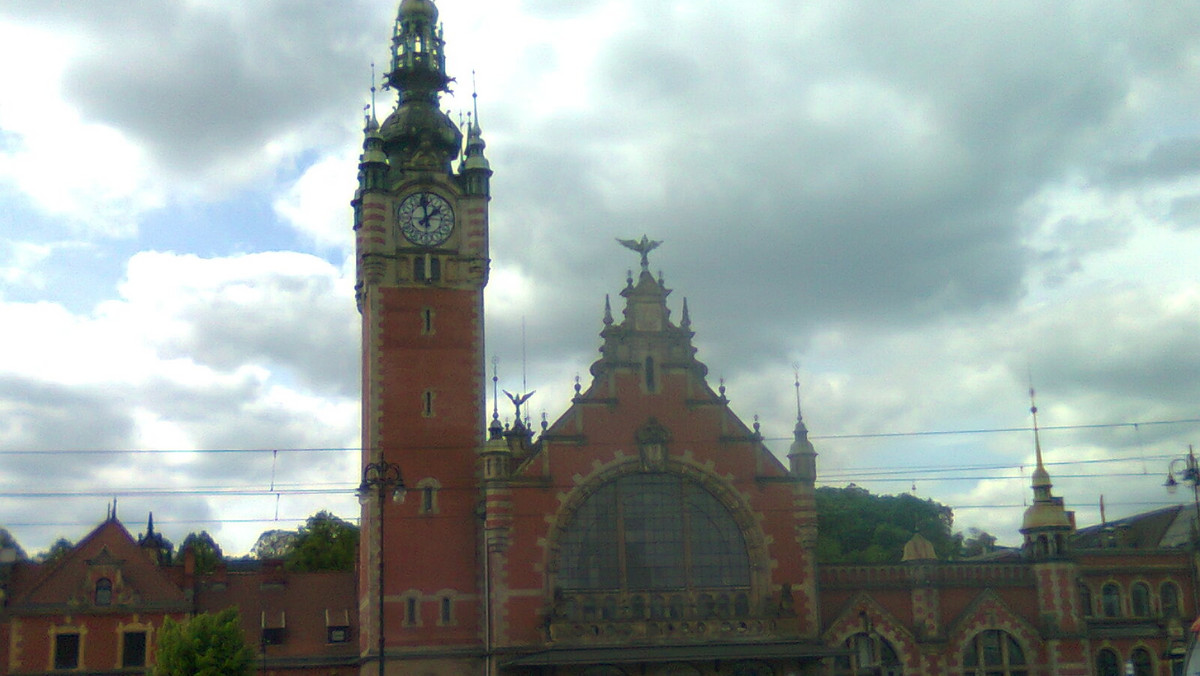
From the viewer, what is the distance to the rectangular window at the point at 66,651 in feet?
199

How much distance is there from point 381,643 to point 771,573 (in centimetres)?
2166

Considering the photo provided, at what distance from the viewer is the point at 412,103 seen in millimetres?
64625

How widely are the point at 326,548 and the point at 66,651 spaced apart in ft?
89.3

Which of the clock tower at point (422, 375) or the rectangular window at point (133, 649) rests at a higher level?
the clock tower at point (422, 375)

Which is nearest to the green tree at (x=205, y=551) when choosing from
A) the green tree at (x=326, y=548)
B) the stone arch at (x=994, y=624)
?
the green tree at (x=326, y=548)

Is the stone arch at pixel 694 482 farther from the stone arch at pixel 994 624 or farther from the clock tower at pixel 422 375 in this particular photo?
the stone arch at pixel 994 624

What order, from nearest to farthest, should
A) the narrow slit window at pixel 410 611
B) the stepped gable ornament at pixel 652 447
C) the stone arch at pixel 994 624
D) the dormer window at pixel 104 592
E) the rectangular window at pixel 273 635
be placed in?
the narrow slit window at pixel 410 611 < the stepped gable ornament at pixel 652 447 < the stone arch at pixel 994 624 < the dormer window at pixel 104 592 < the rectangular window at pixel 273 635

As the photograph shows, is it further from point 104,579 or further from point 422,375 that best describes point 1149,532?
point 104,579

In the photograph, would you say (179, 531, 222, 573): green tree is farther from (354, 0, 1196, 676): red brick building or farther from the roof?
the roof

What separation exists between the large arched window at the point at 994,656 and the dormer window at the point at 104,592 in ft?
124

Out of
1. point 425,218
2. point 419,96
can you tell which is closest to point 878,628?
point 425,218

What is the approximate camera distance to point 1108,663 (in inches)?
2406

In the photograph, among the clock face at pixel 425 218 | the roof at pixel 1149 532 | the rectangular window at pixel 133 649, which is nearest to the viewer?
the clock face at pixel 425 218

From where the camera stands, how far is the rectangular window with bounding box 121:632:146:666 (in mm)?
61625
